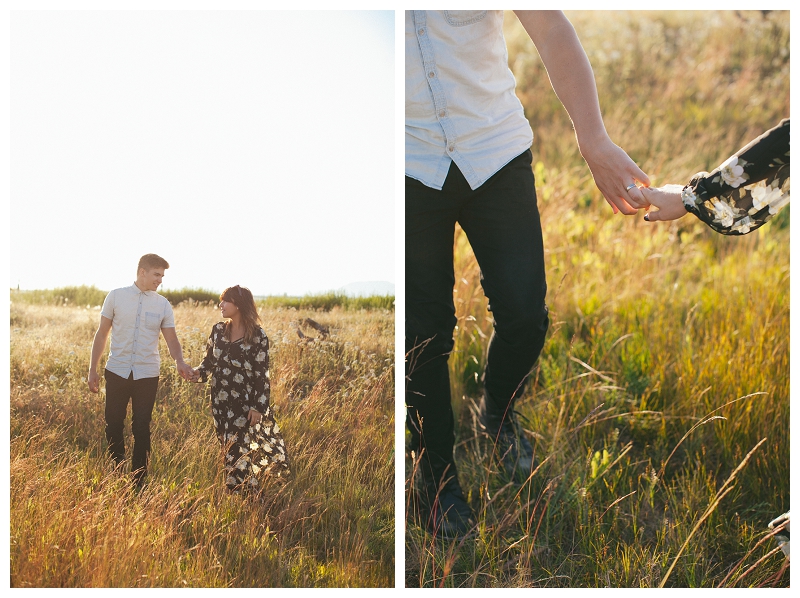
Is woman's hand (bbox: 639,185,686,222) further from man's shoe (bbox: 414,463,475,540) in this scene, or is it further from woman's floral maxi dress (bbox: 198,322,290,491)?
woman's floral maxi dress (bbox: 198,322,290,491)

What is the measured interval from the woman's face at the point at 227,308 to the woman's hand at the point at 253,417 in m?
0.28

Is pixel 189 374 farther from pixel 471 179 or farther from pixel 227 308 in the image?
pixel 471 179

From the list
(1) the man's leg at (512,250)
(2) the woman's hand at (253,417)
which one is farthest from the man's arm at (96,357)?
(1) the man's leg at (512,250)

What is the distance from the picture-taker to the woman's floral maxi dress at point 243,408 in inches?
65.1

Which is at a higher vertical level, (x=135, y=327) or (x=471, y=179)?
(x=471, y=179)

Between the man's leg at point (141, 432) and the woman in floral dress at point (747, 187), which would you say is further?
the man's leg at point (141, 432)

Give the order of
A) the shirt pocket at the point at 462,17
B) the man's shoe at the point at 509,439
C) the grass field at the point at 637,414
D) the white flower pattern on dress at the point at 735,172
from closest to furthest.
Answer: the white flower pattern on dress at the point at 735,172
the shirt pocket at the point at 462,17
the grass field at the point at 637,414
the man's shoe at the point at 509,439

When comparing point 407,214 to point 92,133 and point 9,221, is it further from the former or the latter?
point 9,221

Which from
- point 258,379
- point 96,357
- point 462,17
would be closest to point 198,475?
point 258,379

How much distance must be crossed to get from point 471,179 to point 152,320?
38.3 inches

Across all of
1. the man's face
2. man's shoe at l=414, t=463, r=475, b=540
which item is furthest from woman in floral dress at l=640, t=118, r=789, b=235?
the man's face

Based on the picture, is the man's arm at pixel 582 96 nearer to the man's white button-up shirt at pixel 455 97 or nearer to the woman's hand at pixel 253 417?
the man's white button-up shirt at pixel 455 97

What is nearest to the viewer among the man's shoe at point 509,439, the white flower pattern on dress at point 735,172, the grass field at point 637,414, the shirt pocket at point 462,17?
the white flower pattern on dress at point 735,172

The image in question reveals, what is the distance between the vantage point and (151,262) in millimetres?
1639
